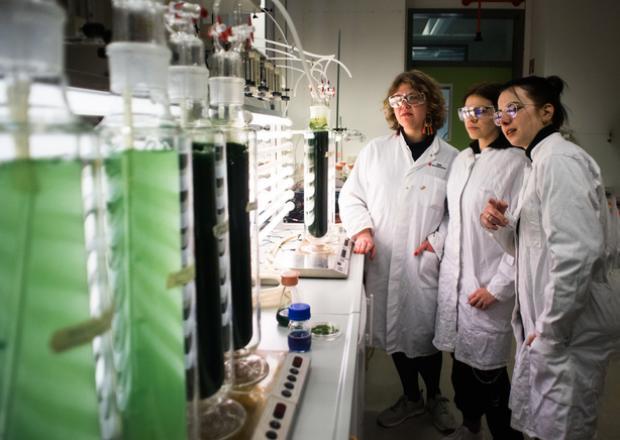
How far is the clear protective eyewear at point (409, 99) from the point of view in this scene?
2.61 m

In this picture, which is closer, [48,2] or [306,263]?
[48,2]

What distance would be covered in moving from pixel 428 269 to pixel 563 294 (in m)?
0.91

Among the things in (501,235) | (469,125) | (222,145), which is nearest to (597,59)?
(469,125)

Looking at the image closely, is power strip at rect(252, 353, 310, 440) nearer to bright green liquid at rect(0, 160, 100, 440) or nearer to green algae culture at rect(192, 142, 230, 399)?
green algae culture at rect(192, 142, 230, 399)

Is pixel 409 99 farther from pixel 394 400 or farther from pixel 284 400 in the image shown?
pixel 284 400

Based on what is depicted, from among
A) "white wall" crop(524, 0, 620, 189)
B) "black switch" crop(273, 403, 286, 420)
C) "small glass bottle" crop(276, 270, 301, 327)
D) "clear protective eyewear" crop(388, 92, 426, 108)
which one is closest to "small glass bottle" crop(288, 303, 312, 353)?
"small glass bottle" crop(276, 270, 301, 327)

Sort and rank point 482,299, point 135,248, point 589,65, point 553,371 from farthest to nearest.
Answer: point 589,65
point 482,299
point 553,371
point 135,248

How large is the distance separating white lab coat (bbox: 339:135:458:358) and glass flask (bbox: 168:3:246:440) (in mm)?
1750

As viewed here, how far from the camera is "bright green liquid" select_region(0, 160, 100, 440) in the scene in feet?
1.44

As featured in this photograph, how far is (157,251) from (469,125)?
2.06 m

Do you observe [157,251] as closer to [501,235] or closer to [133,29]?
[133,29]

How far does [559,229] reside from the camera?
1.69 metres

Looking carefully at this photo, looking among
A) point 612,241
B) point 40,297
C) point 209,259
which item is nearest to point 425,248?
point 612,241

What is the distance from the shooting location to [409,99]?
2.61 metres
